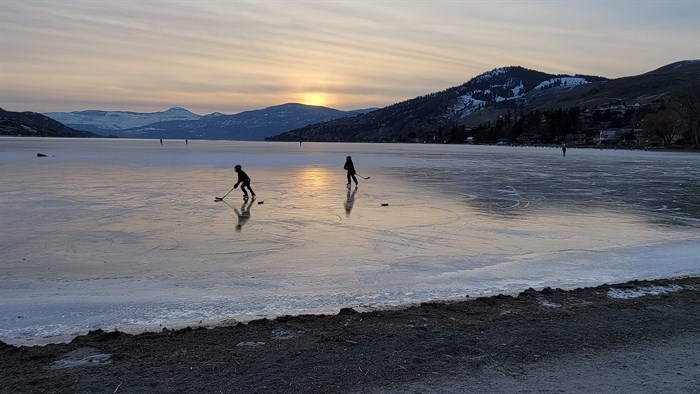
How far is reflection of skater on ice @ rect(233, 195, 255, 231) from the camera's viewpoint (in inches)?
443

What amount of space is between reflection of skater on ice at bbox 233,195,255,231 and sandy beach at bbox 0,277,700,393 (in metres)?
6.11

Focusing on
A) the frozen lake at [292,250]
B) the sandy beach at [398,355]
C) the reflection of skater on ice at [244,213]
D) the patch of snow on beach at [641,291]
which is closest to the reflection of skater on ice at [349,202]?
the frozen lake at [292,250]

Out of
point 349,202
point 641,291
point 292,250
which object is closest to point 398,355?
point 641,291

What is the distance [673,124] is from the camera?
Answer: 264ft

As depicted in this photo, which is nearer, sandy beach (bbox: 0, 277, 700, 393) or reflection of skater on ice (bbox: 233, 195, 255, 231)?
sandy beach (bbox: 0, 277, 700, 393)

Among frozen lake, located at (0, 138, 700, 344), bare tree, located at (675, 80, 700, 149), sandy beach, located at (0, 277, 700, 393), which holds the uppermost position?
bare tree, located at (675, 80, 700, 149)

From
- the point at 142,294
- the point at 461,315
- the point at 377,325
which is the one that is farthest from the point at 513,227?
the point at 142,294

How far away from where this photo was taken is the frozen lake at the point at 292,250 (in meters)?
6.02

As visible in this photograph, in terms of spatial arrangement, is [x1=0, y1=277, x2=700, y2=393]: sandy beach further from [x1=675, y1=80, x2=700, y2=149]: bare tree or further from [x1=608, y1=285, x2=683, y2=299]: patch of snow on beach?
[x1=675, y1=80, x2=700, y2=149]: bare tree

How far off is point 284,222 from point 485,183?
39.1 ft

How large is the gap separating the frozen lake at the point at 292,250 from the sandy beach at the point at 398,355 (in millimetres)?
688

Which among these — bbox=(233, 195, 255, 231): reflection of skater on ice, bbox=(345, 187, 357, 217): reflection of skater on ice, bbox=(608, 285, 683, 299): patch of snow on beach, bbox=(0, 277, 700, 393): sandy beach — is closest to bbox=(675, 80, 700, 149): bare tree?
bbox=(345, 187, 357, 217): reflection of skater on ice

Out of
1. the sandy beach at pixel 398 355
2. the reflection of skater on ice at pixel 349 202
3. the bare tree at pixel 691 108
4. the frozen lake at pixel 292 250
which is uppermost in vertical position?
the bare tree at pixel 691 108

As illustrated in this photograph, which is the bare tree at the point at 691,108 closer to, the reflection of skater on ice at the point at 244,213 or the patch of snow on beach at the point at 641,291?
the reflection of skater on ice at the point at 244,213
